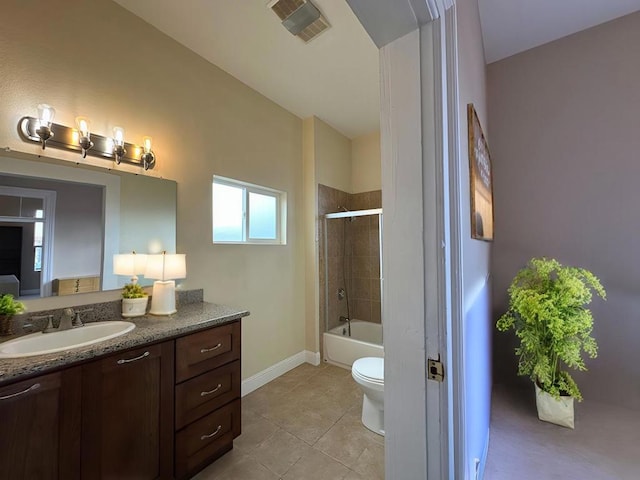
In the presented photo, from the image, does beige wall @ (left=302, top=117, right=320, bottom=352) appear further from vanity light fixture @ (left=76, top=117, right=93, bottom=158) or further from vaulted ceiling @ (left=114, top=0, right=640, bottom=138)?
vanity light fixture @ (left=76, top=117, right=93, bottom=158)

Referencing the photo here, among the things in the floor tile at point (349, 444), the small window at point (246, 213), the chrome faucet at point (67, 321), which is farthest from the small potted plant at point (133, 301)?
the floor tile at point (349, 444)

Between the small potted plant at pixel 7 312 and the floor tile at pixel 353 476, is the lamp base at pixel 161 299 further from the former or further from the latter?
the floor tile at pixel 353 476

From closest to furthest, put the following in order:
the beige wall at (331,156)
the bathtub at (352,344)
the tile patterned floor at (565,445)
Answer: the tile patterned floor at (565,445)
the bathtub at (352,344)
the beige wall at (331,156)

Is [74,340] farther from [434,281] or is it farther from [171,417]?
[434,281]

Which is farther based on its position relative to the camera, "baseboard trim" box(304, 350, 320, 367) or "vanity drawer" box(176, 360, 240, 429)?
"baseboard trim" box(304, 350, 320, 367)

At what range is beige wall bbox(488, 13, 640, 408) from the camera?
6.49ft

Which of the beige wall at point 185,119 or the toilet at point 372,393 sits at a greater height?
the beige wall at point 185,119

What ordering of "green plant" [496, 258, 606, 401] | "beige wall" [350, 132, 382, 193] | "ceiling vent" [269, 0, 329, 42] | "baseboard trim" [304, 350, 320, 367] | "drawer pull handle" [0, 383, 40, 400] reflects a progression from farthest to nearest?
"beige wall" [350, 132, 382, 193]
"baseboard trim" [304, 350, 320, 367]
"green plant" [496, 258, 606, 401]
"ceiling vent" [269, 0, 329, 42]
"drawer pull handle" [0, 383, 40, 400]

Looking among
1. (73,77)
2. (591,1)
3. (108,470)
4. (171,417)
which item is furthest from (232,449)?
(591,1)

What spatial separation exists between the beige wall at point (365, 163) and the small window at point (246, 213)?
1227 millimetres

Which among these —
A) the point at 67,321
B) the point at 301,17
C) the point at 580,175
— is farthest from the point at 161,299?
the point at 580,175

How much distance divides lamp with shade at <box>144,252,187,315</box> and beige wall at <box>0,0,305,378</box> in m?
0.27

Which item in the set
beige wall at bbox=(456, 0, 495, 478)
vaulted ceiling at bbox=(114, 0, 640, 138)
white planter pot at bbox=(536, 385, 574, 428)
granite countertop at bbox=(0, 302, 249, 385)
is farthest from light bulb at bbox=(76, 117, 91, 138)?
white planter pot at bbox=(536, 385, 574, 428)

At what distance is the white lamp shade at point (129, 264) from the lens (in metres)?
1.59
